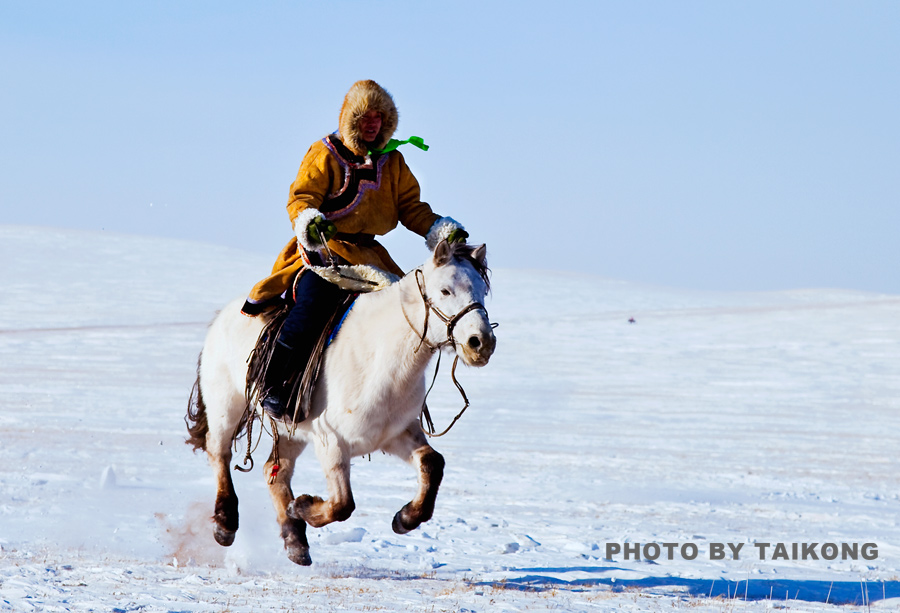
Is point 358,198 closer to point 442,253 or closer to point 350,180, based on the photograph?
point 350,180

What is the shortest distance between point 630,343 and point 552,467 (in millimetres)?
19100

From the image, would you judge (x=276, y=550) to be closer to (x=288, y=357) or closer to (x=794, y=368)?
(x=288, y=357)

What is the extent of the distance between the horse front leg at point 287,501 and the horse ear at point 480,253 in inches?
77.4

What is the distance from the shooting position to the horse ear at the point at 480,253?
5.07 m

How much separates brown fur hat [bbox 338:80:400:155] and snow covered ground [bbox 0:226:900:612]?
263 cm

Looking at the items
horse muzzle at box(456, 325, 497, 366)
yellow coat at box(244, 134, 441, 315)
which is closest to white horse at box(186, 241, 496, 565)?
horse muzzle at box(456, 325, 497, 366)

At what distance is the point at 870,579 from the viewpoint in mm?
7359

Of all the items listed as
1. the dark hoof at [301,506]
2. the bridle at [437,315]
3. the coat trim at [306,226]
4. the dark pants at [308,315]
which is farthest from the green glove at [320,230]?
the dark hoof at [301,506]

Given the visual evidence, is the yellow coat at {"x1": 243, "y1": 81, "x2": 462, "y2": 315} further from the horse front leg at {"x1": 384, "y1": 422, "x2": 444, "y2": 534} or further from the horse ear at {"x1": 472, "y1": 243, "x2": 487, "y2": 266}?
the horse front leg at {"x1": 384, "y1": 422, "x2": 444, "y2": 534}

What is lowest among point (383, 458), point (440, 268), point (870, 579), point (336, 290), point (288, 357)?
point (383, 458)

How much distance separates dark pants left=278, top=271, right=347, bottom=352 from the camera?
5789 mm

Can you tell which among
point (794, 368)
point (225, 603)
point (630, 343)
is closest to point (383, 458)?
point (225, 603)

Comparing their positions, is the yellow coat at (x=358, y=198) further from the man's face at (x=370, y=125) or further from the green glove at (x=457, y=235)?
the green glove at (x=457, y=235)

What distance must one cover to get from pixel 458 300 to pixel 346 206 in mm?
1316
